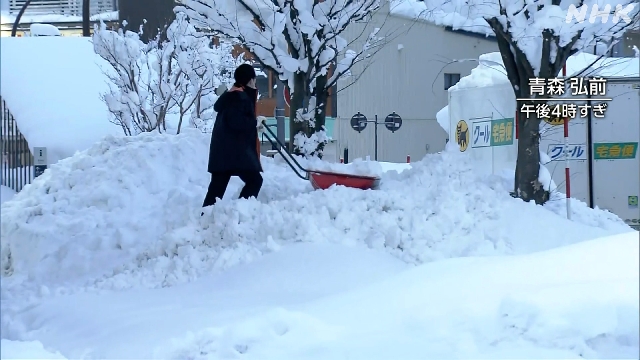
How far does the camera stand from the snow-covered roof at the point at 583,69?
9422 millimetres

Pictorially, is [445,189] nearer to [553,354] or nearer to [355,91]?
[553,354]

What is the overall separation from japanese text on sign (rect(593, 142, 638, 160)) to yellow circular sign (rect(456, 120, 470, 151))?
3.47m

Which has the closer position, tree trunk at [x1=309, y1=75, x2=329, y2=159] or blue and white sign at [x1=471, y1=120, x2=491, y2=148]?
tree trunk at [x1=309, y1=75, x2=329, y2=159]

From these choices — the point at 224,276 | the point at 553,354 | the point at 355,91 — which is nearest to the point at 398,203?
the point at 224,276

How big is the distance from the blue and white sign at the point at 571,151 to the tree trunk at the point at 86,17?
406 inches

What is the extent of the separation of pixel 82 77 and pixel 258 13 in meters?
11.6

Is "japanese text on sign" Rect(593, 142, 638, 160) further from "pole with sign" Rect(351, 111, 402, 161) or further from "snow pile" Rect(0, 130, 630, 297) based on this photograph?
"pole with sign" Rect(351, 111, 402, 161)

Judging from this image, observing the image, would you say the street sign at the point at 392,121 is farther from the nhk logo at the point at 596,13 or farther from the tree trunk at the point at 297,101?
the nhk logo at the point at 596,13

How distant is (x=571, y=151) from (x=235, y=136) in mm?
5849

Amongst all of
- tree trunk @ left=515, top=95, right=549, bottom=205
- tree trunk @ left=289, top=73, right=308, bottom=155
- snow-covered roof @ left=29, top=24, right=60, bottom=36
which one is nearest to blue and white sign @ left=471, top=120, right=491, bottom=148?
tree trunk @ left=289, top=73, right=308, bottom=155

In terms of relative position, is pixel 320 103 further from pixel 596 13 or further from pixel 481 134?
pixel 481 134

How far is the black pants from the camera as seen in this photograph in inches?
298

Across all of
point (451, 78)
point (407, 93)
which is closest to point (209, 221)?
point (407, 93)

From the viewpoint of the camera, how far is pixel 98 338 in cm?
534
